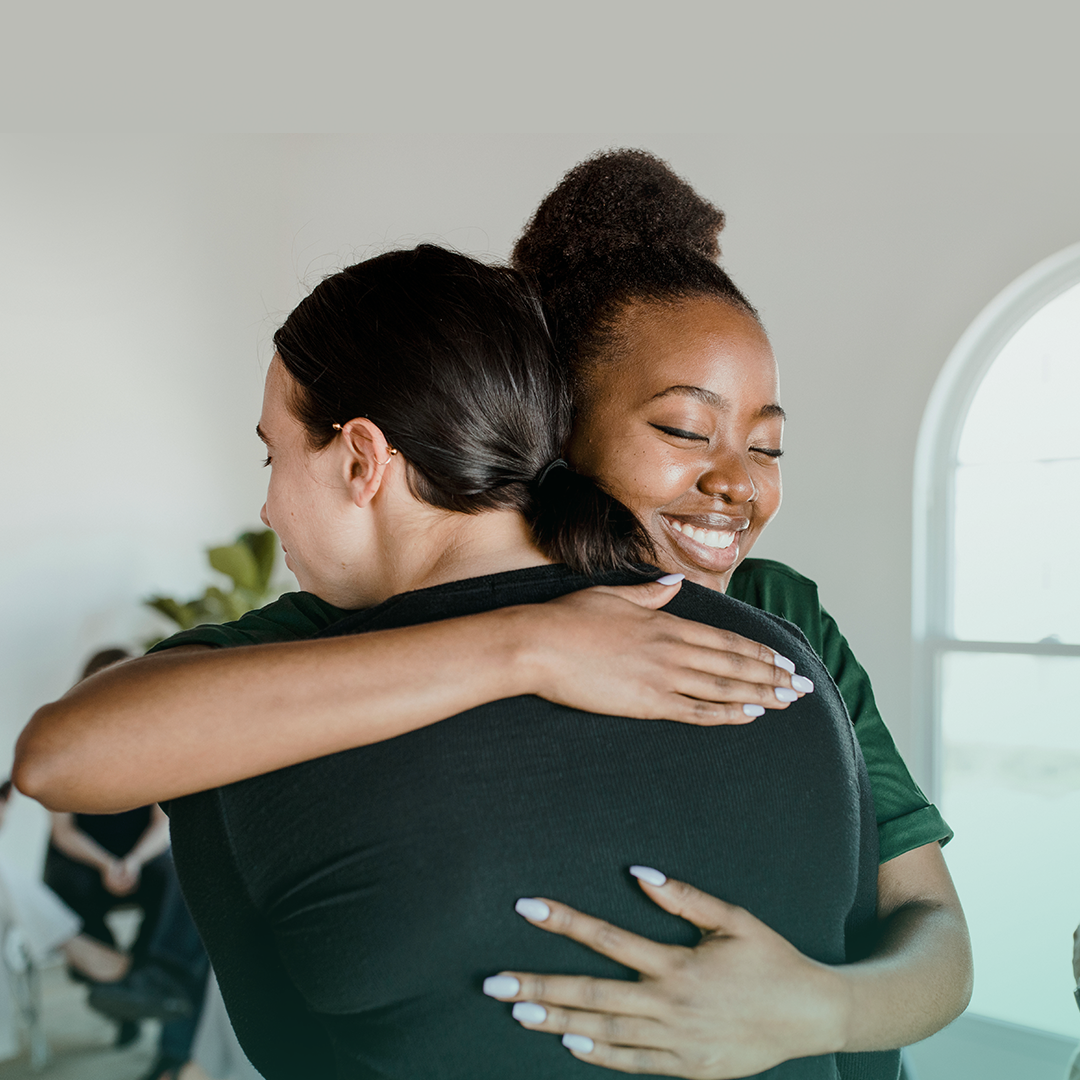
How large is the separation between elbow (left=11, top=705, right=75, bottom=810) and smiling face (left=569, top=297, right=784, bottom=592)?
71 cm

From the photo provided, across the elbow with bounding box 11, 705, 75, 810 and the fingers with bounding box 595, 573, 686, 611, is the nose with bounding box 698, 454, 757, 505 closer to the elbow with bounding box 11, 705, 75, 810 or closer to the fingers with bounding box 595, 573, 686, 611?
the fingers with bounding box 595, 573, 686, 611

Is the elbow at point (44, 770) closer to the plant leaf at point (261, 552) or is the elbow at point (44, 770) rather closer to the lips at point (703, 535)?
the lips at point (703, 535)

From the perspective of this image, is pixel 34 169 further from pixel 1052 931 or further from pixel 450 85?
pixel 1052 931

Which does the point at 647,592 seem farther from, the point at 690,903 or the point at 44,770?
the point at 44,770

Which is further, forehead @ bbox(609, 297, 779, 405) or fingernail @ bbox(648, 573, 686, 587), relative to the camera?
forehead @ bbox(609, 297, 779, 405)

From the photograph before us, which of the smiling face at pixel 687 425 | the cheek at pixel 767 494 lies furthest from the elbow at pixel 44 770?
the cheek at pixel 767 494

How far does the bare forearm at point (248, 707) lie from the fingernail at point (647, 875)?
143 millimetres

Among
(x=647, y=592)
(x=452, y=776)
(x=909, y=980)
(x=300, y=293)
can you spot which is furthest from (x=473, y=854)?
(x=300, y=293)

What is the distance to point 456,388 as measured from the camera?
81cm

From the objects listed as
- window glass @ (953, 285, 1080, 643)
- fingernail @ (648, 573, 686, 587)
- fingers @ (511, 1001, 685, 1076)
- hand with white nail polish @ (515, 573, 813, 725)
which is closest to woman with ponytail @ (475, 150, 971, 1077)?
fingers @ (511, 1001, 685, 1076)

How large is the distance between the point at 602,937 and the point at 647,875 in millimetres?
51

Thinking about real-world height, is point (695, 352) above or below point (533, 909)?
above

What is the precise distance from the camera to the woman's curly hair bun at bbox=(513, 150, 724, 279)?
1414mm

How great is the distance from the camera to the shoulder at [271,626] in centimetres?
90
